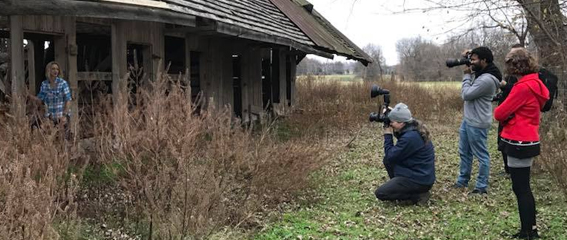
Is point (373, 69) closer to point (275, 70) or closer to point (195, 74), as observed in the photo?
point (275, 70)

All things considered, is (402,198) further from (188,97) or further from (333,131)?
(333,131)

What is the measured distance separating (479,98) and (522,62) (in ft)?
5.28

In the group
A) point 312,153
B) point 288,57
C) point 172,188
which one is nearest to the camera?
point 172,188

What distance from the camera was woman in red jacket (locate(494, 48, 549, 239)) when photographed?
172 inches

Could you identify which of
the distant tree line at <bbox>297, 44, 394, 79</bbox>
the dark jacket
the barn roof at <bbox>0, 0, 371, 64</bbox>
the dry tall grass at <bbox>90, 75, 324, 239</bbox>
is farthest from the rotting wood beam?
the distant tree line at <bbox>297, 44, 394, 79</bbox>

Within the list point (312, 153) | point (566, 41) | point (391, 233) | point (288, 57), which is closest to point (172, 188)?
point (391, 233)

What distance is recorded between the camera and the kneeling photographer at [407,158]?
5.52 meters

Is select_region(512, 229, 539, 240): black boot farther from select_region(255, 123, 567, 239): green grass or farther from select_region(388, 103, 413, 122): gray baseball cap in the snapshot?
select_region(388, 103, 413, 122): gray baseball cap

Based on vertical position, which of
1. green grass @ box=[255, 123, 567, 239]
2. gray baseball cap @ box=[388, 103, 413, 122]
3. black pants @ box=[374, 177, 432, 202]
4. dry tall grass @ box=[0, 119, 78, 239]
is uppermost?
gray baseball cap @ box=[388, 103, 413, 122]

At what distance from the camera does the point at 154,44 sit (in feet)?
27.3

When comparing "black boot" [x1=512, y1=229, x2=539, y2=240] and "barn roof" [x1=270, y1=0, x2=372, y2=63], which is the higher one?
"barn roof" [x1=270, y1=0, x2=372, y2=63]

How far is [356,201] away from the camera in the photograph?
5.99 metres

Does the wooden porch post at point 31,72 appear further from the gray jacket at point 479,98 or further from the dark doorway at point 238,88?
the dark doorway at point 238,88

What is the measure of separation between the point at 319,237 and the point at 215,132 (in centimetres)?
135
